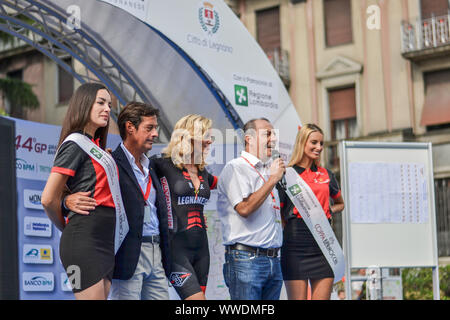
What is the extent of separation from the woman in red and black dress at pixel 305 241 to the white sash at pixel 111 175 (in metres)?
1.62

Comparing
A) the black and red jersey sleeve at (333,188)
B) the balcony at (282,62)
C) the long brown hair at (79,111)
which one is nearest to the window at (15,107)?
the balcony at (282,62)

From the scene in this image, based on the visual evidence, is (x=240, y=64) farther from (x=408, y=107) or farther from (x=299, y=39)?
(x=299, y=39)

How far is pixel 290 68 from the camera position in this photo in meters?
21.9

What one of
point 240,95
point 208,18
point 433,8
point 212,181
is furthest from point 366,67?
point 212,181

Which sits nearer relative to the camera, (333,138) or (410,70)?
(410,70)

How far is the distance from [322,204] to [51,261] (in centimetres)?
272

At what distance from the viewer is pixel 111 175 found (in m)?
3.63

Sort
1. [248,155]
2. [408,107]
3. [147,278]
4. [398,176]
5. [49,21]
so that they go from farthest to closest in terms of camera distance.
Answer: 1. [408,107]
2. [398,176]
3. [49,21]
4. [248,155]
5. [147,278]

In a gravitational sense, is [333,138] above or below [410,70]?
below

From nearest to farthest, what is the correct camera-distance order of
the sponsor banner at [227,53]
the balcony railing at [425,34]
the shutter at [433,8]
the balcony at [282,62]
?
the sponsor banner at [227,53], the balcony railing at [425,34], the shutter at [433,8], the balcony at [282,62]

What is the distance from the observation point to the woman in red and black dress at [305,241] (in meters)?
4.88

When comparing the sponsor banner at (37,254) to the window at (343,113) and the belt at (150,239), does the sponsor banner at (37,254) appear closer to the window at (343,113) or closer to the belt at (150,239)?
the belt at (150,239)

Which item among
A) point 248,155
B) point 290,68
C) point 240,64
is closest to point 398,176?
point 240,64

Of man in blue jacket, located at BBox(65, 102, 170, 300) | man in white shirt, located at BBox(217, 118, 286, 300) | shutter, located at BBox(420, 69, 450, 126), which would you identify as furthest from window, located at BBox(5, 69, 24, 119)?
man in blue jacket, located at BBox(65, 102, 170, 300)
